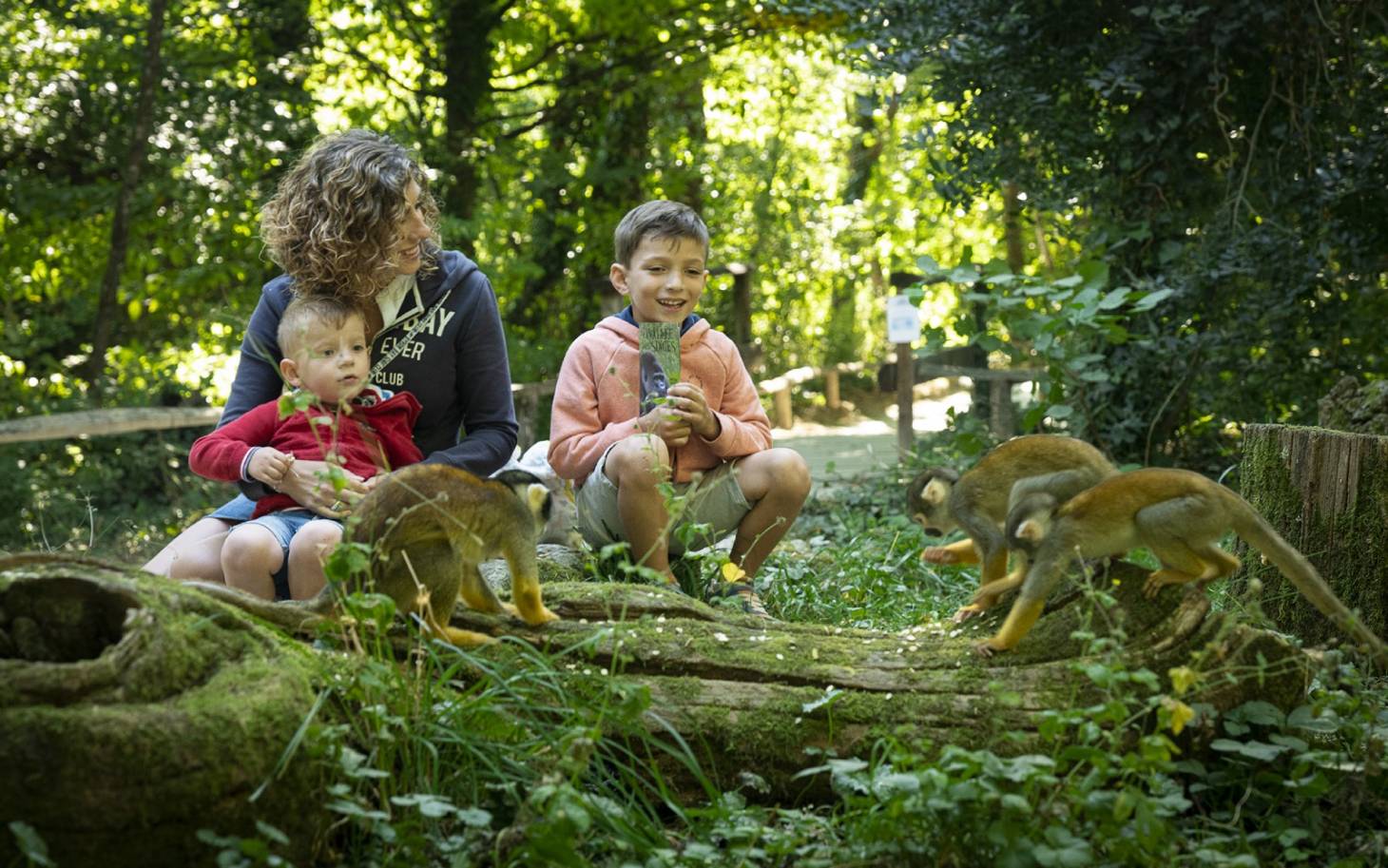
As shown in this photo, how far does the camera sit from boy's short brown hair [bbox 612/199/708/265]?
172 inches

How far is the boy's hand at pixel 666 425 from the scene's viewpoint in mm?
4125

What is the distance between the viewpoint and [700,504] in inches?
170

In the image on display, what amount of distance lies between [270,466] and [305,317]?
0.46 metres

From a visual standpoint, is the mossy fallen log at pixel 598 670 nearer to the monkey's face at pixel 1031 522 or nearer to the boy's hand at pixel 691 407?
the monkey's face at pixel 1031 522

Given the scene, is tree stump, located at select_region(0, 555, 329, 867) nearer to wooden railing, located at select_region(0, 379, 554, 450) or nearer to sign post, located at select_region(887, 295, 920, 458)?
wooden railing, located at select_region(0, 379, 554, 450)

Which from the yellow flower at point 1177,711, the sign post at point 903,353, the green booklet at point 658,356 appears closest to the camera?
the yellow flower at point 1177,711

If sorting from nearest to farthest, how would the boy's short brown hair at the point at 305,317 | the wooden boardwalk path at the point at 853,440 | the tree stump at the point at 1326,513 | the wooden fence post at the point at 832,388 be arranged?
the boy's short brown hair at the point at 305,317, the tree stump at the point at 1326,513, the wooden boardwalk path at the point at 853,440, the wooden fence post at the point at 832,388

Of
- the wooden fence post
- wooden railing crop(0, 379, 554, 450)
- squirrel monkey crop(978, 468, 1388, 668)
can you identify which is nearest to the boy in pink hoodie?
squirrel monkey crop(978, 468, 1388, 668)

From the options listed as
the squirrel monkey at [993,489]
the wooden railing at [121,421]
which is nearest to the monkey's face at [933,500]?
the squirrel monkey at [993,489]

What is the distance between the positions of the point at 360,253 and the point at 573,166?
28.7 ft

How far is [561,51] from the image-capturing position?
448 inches

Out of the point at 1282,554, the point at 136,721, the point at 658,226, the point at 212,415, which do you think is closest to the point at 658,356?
the point at 658,226

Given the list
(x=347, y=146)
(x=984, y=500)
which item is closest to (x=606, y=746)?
(x=984, y=500)

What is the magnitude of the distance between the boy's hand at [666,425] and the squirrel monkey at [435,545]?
103cm
